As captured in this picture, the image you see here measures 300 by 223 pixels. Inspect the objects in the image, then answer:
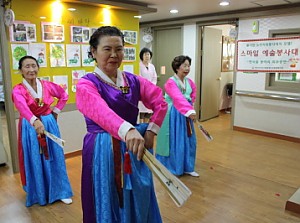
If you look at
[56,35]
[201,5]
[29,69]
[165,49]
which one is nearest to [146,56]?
[201,5]

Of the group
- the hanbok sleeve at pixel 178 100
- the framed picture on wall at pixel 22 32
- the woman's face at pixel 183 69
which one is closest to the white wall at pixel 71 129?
the framed picture on wall at pixel 22 32

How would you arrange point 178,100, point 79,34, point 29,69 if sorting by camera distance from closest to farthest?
point 29,69 → point 178,100 → point 79,34

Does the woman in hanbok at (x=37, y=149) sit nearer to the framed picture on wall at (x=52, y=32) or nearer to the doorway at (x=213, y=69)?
the framed picture on wall at (x=52, y=32)

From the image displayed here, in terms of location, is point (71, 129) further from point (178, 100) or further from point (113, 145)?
point (113, 145)

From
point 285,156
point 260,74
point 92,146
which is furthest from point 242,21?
point 92,146

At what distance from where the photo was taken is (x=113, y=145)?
1.46 m

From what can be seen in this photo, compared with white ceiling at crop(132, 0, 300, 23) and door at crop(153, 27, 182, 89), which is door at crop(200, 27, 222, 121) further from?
white ceiling at crop(132, 0, 300, 23)

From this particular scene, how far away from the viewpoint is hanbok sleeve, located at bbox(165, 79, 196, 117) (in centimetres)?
307

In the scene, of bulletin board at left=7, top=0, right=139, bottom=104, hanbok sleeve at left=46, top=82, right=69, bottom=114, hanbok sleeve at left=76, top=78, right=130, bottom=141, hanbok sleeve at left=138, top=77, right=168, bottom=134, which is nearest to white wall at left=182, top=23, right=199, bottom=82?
bulletin board at left=7, top=0, right=139, bottom=104

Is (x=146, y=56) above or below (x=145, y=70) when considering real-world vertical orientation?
above

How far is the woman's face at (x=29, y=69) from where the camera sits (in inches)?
104

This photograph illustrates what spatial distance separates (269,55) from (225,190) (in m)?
2.69

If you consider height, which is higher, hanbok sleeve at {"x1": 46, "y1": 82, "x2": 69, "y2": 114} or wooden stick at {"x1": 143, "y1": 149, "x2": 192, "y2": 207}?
hanbok sleeve at {"x1": 46, "y1": 82, "x2": 69, "y2": 114}

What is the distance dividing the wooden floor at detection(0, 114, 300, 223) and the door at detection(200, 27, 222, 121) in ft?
5.96
